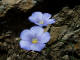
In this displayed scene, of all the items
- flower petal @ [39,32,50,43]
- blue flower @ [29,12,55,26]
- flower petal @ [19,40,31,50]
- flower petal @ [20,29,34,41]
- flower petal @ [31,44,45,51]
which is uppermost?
blue flower @ [29,12,55,26]

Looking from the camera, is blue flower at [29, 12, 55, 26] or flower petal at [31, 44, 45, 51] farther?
blue flower at [29, 12, 55, 26]

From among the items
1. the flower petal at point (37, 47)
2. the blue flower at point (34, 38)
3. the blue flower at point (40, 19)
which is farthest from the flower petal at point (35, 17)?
the flower petal at point (37, 47)

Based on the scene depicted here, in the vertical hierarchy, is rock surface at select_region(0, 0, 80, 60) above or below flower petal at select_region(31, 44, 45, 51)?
above

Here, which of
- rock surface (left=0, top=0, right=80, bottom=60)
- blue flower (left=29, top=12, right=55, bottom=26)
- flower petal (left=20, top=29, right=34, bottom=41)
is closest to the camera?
flower petal (left=20, top=29, right=34, bottom=41)

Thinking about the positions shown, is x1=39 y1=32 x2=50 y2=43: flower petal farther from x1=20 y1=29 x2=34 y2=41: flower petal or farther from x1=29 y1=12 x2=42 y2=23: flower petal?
x1=29 y1=12 x2=42 y2=23: flower petal

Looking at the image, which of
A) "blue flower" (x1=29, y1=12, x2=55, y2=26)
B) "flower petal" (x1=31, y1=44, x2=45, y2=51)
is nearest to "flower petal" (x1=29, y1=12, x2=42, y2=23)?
"blue flower" (x1=29, y1=12, x2=55, y2=26)

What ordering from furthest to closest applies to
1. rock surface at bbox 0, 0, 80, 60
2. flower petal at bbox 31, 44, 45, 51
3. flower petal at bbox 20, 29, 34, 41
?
1. rock surface at bbox 0, 0, 80, 60
2. flower petal at bbox 20, 29, 34, 41
3. flower petal at bbox 31, 44, 45, 51

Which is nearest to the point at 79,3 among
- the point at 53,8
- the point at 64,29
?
the point at 53,8

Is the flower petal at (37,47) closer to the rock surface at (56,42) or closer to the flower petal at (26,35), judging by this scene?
the flower petal at (26,35)

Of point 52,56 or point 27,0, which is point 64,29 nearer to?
point 52,56
